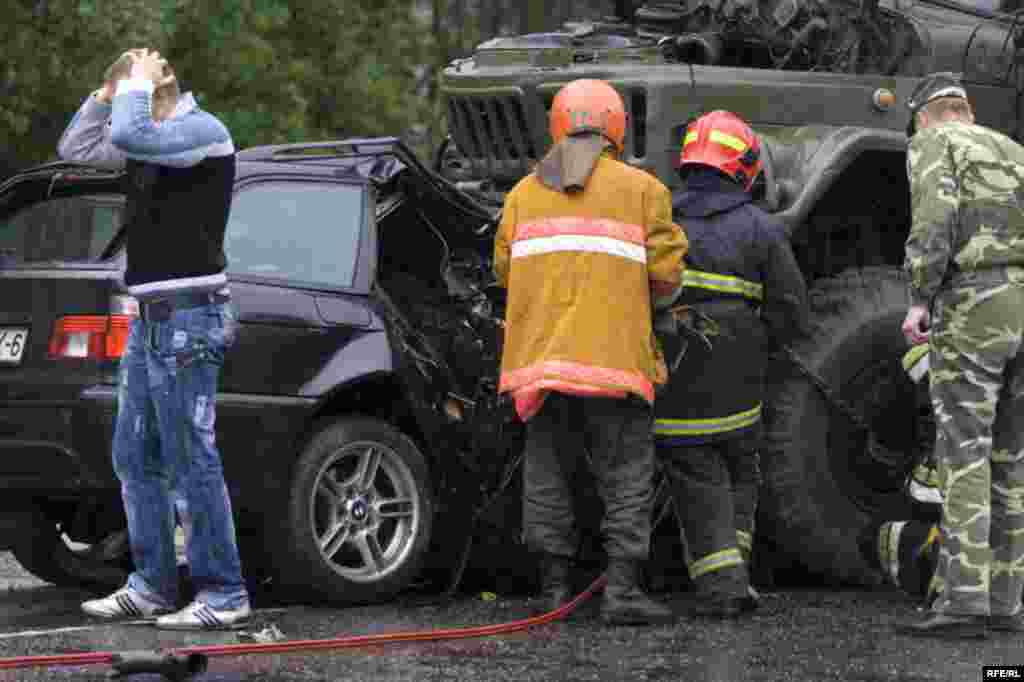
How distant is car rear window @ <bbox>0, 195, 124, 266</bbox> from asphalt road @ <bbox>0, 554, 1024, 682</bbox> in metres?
1.32

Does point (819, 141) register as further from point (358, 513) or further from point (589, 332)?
point (358, 513)

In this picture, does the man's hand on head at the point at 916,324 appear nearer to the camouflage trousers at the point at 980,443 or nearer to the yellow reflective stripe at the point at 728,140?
the camouflage trousers at the point at 980,443

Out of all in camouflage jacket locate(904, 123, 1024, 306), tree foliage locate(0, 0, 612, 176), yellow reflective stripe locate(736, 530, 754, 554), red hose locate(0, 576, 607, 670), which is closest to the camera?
red hose locate(0, 576, 607, 670)

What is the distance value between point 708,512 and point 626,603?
1.63 ft

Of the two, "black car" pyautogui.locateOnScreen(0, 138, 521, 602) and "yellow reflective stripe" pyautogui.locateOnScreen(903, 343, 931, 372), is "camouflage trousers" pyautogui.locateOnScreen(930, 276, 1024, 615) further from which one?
"black car" pyautogui.locateOnScreen(0, 138, 521, 602)

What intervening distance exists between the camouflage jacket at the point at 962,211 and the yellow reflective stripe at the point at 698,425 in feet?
2.72

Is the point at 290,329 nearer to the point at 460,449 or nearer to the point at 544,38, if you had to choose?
the point at 460,449

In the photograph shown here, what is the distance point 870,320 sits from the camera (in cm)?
938

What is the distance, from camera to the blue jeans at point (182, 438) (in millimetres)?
7871

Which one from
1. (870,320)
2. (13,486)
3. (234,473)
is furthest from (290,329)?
(870,320)

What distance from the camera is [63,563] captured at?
29.5 ft

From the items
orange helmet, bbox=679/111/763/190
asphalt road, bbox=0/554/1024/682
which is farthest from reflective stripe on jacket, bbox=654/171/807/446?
asphalt road, bbox=0/554/1024/682

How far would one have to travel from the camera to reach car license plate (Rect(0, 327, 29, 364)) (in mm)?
8086

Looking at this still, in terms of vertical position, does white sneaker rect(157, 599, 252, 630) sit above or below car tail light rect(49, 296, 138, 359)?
below
